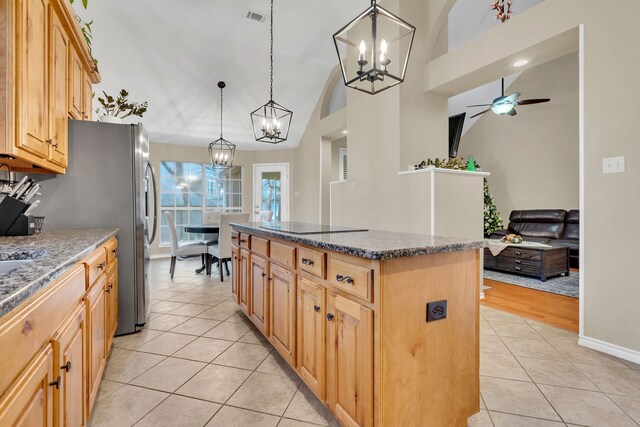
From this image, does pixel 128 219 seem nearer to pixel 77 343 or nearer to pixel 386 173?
pixel 77 343

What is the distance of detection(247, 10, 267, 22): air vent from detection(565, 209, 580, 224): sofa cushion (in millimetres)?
5905

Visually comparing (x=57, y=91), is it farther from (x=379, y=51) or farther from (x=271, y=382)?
(x=379, y=51)

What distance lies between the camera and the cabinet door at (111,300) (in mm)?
1996

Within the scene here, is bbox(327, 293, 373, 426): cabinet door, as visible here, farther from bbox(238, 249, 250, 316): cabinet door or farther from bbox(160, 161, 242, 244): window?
bbox(160, 161, 242, 244): window

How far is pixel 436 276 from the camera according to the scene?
4.27 ft

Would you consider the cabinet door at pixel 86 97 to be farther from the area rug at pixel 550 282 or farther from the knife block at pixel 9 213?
the area rug at pixel 550 282

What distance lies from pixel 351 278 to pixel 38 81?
1883mm

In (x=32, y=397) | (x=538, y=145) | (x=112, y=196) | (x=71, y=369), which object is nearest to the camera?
(x=32, y=397)

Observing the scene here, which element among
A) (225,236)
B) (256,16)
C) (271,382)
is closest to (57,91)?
(271,382)

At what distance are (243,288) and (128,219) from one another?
1.08 m

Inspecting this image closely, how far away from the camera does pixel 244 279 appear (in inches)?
106

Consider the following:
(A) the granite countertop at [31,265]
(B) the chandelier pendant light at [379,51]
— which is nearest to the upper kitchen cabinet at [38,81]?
(A) the granite countertop at [31,265]

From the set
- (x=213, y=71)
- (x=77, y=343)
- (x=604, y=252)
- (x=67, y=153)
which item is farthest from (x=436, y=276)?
(x=213, y=71)

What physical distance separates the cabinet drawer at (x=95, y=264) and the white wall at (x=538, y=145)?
23.7 ft
